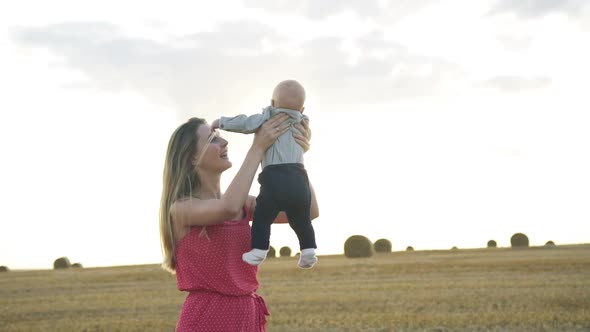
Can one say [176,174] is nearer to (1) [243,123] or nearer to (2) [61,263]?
(1) [243,123]

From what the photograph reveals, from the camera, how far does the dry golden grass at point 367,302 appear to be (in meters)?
12.0

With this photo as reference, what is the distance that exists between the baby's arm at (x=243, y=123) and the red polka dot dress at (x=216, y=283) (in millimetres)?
463

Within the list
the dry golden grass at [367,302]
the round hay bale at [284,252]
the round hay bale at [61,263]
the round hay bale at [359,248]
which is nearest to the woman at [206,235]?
the dry golden grass at [367,302]

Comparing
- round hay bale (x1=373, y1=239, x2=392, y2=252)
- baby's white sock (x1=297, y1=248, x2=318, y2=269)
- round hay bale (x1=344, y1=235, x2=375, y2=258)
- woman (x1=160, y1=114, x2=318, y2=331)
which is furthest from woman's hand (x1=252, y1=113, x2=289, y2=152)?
round hay bale (x1=373, y1=239, x2=392, y2=252)

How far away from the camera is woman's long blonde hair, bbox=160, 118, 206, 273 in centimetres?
371

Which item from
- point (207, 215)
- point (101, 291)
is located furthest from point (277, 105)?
point (101, 291)

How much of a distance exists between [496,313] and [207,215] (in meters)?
10.0

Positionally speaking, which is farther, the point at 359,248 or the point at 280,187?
the point at 359,248

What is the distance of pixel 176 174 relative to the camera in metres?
3.71

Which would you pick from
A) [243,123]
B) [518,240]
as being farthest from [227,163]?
[518,240]

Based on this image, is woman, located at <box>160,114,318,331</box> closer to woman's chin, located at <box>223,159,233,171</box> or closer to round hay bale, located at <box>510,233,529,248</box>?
woman's chin, located at <box>223,159,233,171</box>

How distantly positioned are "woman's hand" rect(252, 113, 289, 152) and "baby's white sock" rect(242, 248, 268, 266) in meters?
0.48

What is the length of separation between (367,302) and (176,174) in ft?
38.5

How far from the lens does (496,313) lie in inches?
497
